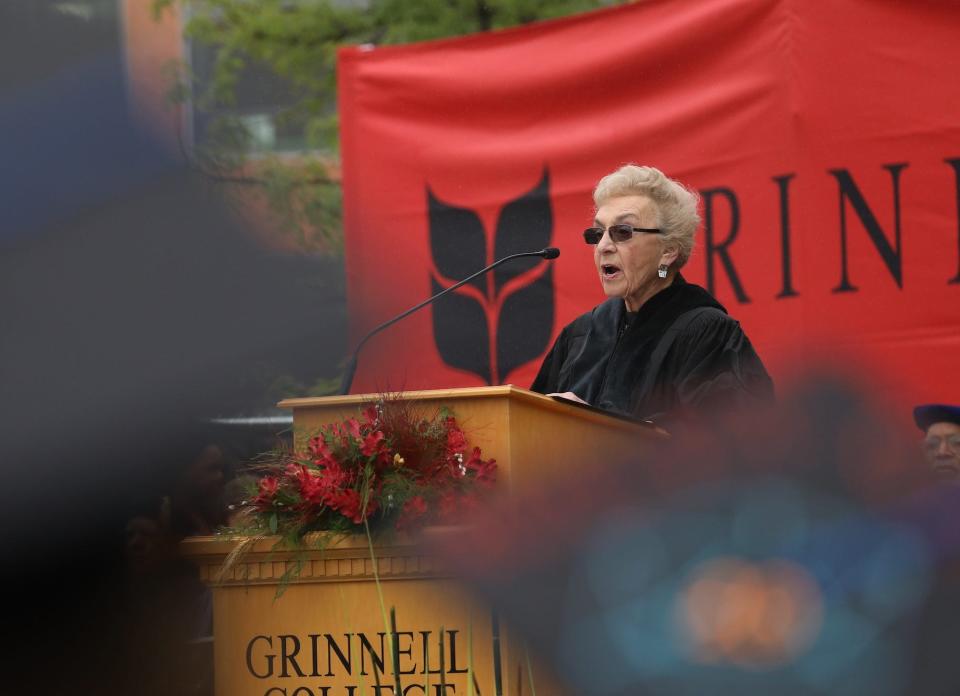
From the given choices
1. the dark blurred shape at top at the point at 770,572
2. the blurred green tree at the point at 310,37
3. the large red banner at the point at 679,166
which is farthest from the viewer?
the blurred green tree at the point at 310,37

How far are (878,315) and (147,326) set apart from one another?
3459mm

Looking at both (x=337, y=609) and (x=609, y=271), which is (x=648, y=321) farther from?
(x=337, y=609)

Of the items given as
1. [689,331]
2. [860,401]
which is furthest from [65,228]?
[689,331]

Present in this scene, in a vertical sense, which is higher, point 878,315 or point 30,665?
point 878,315

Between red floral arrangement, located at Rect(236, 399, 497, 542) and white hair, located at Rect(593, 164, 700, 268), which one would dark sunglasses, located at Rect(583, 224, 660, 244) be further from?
red floral arrangement, located at Rect(236, 399, 497, 542)

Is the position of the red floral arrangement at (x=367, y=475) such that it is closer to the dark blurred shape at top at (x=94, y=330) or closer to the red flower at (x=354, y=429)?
the red flower at (x=354, y=429)

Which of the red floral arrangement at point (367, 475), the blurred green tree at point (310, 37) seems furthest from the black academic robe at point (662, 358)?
the blurred green tree at point (310, 37)

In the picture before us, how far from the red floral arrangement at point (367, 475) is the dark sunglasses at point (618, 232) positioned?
128 cm

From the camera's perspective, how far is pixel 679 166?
Answer: 4.85m

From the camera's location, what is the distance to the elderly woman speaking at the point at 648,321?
3.23 meters

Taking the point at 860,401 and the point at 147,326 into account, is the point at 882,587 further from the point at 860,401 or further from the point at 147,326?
the point at 147,326

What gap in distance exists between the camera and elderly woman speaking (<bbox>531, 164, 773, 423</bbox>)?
10.6ft

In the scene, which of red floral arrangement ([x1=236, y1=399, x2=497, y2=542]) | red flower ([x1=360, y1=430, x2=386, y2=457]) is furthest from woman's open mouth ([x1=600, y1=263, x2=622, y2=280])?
red flower ([x1=360, y1=430, x2=386, y2=457])

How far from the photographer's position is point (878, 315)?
431cm
